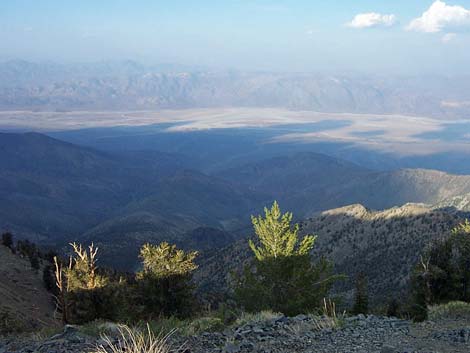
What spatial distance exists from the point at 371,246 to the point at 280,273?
6033 cm

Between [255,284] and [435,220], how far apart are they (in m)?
63.1

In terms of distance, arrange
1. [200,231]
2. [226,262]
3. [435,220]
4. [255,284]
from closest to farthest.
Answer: [255,284] < [435,220] < [226,262] < [200,231]

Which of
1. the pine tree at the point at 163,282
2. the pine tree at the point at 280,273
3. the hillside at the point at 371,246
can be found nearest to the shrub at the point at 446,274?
the pine tree at the point at 280,273

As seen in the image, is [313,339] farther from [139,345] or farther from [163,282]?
[163,282]

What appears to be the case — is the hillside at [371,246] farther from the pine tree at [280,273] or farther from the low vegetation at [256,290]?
the pine tree at [280,273]

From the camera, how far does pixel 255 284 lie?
2130 cm

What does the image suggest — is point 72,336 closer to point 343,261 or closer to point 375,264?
point 375,264

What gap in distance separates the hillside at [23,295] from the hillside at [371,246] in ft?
116

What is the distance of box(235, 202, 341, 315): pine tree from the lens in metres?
20.9

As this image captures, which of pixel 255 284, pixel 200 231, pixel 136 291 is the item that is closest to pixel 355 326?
pixel 255 284

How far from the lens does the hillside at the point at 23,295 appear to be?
2251 cm

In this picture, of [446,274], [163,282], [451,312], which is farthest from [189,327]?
[446,274]

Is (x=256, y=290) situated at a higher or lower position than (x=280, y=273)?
lower

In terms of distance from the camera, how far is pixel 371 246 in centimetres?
7781
